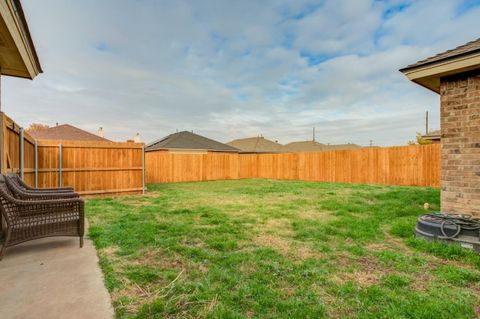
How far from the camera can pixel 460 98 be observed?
4.05 meters

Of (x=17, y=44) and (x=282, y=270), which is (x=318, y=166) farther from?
(x=17, y=44)

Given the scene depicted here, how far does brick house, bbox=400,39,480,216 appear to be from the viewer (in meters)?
3.86

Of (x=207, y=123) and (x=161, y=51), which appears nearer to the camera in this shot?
(x=161, y=51)

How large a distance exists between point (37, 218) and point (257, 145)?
32819mm

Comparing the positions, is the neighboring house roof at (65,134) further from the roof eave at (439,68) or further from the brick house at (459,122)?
the brick house at (459,122)

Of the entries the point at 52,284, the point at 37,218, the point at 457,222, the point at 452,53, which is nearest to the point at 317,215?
the point at 457,222

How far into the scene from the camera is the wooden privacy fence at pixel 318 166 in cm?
1079

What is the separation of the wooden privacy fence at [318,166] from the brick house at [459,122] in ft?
25.0

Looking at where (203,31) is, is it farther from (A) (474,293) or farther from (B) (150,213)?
(A) (474,293)

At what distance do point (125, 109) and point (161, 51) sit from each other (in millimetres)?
9135

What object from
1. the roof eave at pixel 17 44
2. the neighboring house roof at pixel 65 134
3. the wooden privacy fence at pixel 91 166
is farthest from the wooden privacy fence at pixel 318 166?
the roof eave at pixel 17 44

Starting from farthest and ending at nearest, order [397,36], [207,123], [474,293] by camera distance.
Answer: [207,123] < [397,36] < [474,293]

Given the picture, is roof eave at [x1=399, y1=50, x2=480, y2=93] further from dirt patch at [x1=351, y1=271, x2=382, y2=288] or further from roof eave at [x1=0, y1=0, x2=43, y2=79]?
roof eave at [x1=0, y1=0, x2=43, y2=79]

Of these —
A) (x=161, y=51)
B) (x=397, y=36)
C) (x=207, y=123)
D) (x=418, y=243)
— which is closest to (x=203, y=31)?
(x=161, y=51)
